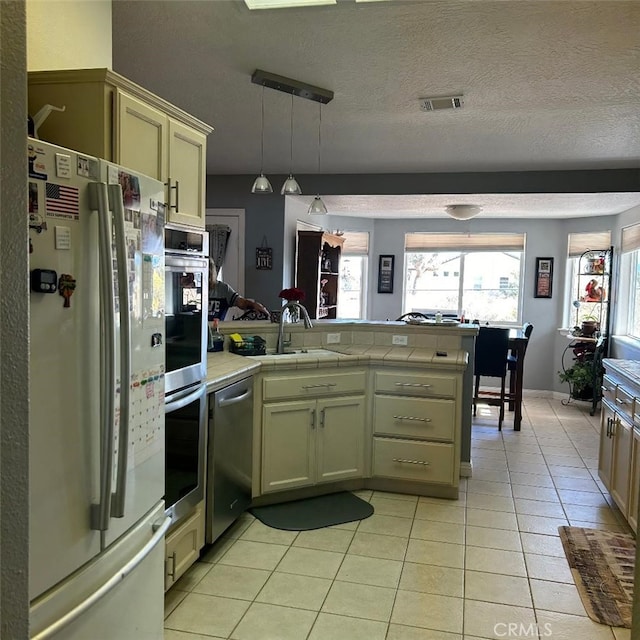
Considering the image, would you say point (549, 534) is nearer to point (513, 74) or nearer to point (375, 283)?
point (513, 74)

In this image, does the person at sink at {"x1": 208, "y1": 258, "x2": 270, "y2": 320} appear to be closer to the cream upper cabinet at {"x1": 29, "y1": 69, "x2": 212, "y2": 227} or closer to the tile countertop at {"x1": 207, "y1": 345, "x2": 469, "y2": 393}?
the tile countertop at {"x1": 207, "y1": 345, "x2": 469, "y2": 393}

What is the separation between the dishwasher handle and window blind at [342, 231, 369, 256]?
5.38m

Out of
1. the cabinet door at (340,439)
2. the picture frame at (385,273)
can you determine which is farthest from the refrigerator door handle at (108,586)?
the picture frame at (385,273)

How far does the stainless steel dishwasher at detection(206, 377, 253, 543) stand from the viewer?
2693 mm

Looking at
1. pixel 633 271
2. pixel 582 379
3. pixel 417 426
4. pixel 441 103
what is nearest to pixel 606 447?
pixel 417 426

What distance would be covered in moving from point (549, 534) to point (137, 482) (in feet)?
8.06

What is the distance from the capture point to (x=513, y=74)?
9.33 feet

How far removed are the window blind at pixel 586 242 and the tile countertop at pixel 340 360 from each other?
4.12 meters

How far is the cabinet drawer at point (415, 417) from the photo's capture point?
3.58 m

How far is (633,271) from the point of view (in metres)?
6.25

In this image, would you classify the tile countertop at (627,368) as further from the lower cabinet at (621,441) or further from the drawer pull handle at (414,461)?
the drawer pull handle at (414,461)

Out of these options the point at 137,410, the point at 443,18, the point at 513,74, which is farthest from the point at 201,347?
the point at 513,74

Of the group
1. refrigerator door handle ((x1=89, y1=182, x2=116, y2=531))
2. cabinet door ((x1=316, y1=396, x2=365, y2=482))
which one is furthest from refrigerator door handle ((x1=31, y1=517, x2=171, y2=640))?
cabinet door ((x1=316, y1=396, x2=365, y2=482))

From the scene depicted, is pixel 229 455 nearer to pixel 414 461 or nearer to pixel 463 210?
pixel 414 461
